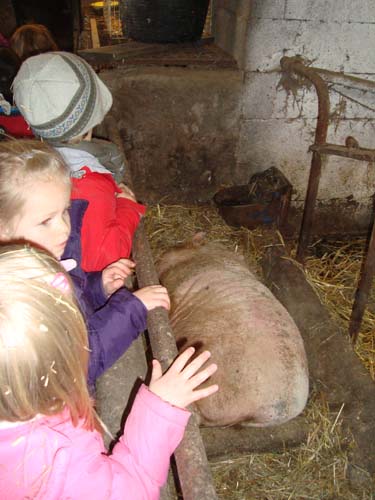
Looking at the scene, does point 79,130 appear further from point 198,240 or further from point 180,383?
point 198,240

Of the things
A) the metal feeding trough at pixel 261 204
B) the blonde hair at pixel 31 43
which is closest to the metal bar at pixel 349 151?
the metal feeding trough at pixel 261 204

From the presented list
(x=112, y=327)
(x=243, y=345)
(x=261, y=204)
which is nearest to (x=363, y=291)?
(x=243, y=345)

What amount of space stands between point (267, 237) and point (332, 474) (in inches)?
72.9

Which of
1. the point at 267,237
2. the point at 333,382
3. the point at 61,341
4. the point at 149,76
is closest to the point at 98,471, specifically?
the point at 61,341

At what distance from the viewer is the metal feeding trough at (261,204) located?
3.83 meters

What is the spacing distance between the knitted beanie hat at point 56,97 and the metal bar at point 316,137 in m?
Answer: 1.65

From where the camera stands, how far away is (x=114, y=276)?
1.74 metres

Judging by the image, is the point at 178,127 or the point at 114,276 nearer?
the point at 114,276

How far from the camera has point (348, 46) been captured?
377 centimetres

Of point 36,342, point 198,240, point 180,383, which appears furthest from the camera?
point 198,240

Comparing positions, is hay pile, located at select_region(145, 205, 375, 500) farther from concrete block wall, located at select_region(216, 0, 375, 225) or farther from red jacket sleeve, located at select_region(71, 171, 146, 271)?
concrete block wall, located at select_region(216, 0, 375, 225)

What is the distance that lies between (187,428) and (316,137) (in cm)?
239

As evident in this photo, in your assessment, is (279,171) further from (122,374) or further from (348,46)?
(122,374)

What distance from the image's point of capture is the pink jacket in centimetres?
96
